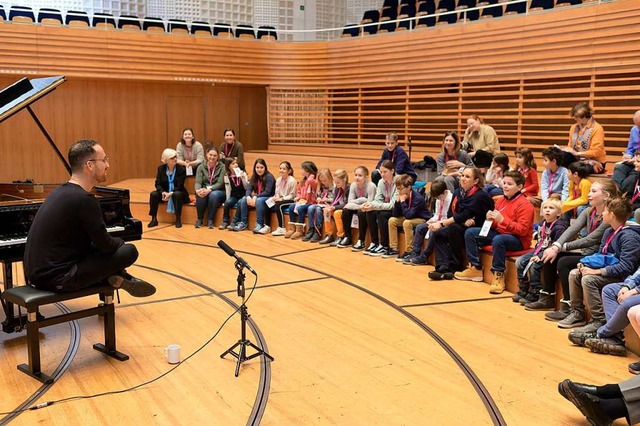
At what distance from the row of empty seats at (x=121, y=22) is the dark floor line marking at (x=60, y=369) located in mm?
8054

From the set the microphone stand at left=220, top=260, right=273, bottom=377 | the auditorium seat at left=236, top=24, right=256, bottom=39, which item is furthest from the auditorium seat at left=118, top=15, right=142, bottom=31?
the microphone stand at left=220, top=260, right=273, bottom=377

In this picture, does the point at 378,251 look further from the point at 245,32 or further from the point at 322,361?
the point at 245,32

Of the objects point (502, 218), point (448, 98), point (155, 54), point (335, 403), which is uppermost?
point (155, 54)

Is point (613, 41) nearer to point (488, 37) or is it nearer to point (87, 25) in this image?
point (488, 37)

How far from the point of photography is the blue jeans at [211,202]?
29.7 feet

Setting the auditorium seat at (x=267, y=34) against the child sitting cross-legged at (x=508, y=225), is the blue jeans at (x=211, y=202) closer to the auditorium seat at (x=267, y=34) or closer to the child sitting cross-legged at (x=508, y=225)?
the child sitting cross-legged at (x=508, y=225)

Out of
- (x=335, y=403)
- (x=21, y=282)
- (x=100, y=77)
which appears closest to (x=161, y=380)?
(x=335, y=403)

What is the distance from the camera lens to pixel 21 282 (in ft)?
19.4

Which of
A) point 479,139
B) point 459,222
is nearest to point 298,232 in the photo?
point 479,139

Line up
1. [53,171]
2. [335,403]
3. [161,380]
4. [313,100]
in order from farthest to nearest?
[313,100]
[53,171]
[161,380]
[335,403]

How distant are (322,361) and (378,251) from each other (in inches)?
129

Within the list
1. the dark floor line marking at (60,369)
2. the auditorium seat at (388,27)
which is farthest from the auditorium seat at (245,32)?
the dark floor line marking at (60,369)

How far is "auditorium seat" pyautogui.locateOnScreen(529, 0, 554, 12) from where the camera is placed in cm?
946

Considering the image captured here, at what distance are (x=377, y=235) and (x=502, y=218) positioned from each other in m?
2.00
